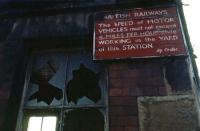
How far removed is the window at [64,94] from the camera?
304 cm

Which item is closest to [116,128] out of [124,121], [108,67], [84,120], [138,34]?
[124,121]

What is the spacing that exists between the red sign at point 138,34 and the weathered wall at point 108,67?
99 millimetres

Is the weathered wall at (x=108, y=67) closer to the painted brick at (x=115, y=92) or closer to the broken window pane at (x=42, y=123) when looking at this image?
the painted brick at (x=115, y=92)

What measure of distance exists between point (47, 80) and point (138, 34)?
4.00ft

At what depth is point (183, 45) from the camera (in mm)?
3021

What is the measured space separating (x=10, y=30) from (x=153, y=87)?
2003mm

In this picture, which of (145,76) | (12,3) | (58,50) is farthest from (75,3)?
(145,76)

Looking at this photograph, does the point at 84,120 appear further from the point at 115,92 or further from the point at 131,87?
the point at 131,87

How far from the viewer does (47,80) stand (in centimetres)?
341

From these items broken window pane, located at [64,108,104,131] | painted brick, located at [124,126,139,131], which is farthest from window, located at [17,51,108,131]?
painted brick, located at [124,126,139,131]

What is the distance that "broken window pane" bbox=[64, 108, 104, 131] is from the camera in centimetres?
297

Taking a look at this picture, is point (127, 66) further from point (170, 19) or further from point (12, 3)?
point (12, 3)

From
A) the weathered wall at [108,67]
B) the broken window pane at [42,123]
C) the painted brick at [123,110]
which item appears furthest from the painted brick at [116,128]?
the broken window pane at [42,123]

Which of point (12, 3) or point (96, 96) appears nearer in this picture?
point (96, 96)
